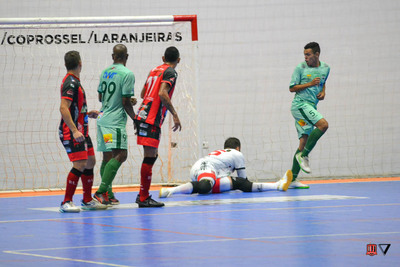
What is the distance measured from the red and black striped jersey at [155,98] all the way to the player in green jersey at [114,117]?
0.18 m

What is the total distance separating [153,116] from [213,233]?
266 cm

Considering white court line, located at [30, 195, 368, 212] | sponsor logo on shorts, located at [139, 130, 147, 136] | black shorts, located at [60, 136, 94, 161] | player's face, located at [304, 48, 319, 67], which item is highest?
player's face, located at [304, 48, 319, 67]

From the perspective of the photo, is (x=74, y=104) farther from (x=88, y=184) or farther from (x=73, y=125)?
(x=88, y=184)

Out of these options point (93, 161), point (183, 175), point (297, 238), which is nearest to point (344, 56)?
point (183, 175)

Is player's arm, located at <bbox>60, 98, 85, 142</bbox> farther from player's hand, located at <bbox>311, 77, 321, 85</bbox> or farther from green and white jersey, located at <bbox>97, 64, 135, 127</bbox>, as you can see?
player's hand, located at <bbox>311, 77, 321, 85</bbox>

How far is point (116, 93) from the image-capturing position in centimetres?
859

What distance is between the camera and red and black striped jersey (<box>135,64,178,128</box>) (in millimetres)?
8367

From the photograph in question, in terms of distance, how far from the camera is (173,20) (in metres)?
12.2

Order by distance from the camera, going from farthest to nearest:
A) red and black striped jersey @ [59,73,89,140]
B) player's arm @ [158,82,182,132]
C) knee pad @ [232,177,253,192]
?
knee pad @ [232,177,253,192], player's arm @ [158,82,182,132], red and black striped jersey @ [59,73,89,140]

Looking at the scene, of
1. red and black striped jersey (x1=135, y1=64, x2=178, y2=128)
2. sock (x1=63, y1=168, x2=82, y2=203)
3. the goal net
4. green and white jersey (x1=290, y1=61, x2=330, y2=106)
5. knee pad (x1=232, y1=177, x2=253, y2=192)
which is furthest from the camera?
the goal net

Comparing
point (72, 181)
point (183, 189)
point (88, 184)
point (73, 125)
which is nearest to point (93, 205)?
point (88, 184)

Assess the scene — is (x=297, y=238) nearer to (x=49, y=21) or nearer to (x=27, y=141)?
(x=49, y=21)

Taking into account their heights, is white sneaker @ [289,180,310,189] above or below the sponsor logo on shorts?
below

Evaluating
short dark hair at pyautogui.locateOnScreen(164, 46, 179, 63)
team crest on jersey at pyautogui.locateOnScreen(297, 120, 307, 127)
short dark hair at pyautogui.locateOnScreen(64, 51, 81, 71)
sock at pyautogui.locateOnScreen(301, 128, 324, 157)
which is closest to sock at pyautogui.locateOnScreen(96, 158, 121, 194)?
short dark hair at pyautogui.locateOnScreen(64, 51, 81, 71)
